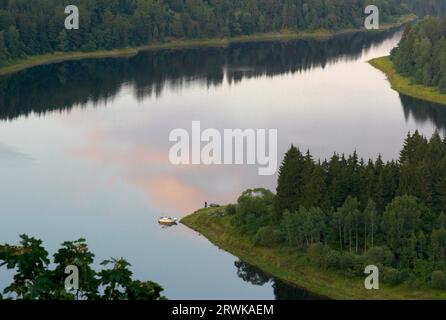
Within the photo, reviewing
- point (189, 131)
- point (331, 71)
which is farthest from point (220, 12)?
point (189, 131)

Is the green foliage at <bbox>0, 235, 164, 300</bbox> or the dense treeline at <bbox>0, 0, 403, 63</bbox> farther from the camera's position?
the dense treeline at <bbox>0, 0, 403, 63</bbox>

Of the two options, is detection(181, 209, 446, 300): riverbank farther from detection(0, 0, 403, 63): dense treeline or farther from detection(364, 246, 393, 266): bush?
detection(0, 0, 403, 63): dense treeline

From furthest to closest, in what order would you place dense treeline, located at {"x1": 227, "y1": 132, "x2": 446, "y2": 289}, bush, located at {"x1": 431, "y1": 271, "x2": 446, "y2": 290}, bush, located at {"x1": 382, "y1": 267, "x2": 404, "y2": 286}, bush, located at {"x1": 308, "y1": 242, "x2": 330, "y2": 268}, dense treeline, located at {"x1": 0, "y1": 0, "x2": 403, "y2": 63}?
dense treeline, located at {"x1": 0, "y1": 0, "x2": 403, "y2": 63} → bush, located at {"x1": 308, "y1": 242, "x2": 330, "y2": 268} → dense treeline, located at {"x1": 227, "y1": 132, "x2": 446, "y2": 289} → bush, located at {"x1": 382, "y1": 267, "x2": 404, "y2": 286} → bush, located at {"x1": 431, "y1": 271, "x2": 446, "y2": 290}

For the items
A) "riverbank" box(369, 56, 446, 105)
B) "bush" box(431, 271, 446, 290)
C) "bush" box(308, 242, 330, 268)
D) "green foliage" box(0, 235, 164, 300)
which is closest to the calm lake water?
"riverbank" box(369, 56, 446, 105)

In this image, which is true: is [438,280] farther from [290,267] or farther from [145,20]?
[145,20]
